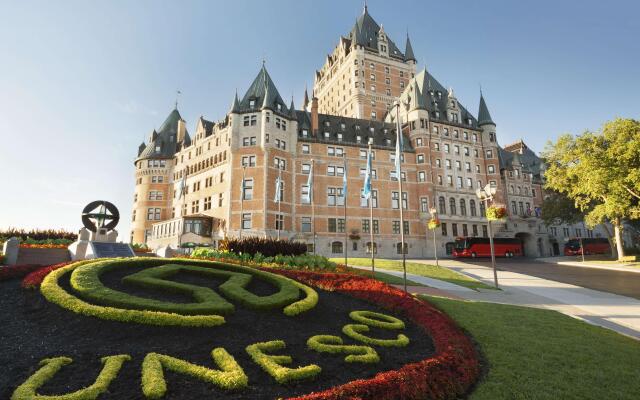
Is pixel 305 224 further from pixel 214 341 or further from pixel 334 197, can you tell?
pixel 214 341

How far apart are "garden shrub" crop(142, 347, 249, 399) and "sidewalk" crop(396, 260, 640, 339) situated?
11.7 m

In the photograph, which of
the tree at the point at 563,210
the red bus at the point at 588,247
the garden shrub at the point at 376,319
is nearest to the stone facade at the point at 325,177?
the red bus at the point at 588,247

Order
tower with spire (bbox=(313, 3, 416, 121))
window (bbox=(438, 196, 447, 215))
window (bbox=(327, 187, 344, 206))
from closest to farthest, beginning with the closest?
window (bbox=(327, 187, 344, 206)) < window (bbox=(438, 196, 447, 215)) < tower with spire (bbox=(313, 3, 416, 121))

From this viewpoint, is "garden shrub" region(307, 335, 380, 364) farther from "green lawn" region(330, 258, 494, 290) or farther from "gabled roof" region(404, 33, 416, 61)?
"gabled roof" region(404, 33, 416, 61)

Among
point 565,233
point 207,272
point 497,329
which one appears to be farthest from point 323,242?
point 565,233

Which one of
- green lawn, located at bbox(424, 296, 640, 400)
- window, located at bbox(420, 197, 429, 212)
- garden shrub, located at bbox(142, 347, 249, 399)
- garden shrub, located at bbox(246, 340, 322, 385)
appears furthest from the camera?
window, located at bbox(420, 197, 429, 212)

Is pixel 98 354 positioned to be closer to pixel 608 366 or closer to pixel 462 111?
pixel 608 366

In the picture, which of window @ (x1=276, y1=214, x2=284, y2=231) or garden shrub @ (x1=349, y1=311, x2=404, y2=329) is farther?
window @ (x1=276, y1=214, x2=284, y2=231)

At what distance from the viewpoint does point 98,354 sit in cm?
666

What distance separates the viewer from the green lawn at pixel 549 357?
6031 mm

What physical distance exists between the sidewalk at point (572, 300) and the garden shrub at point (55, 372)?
13.6 m

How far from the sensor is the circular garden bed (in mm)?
5590

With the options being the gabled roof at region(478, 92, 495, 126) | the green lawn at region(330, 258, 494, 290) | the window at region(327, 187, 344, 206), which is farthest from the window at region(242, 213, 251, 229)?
the gabled roof at region(478, 92, 495, 126)

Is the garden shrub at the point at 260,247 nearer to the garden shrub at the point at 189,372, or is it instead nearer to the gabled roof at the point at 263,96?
the garden shrub at the point at 189,372
